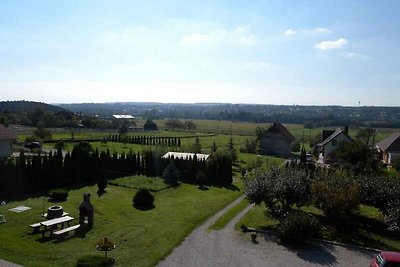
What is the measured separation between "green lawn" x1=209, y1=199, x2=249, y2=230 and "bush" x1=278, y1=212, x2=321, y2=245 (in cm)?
399

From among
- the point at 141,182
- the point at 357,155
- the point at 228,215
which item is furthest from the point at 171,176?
the point at 357,155

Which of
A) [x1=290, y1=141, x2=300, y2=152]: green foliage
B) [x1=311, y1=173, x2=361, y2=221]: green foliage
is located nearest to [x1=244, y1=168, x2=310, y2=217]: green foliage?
[x1=311, y1=173, x2=361, y2=221]: green foliage

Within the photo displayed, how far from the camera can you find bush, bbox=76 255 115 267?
15.8m

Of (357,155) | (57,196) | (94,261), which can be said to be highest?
(357,155)

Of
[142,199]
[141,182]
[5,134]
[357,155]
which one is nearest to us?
[142,199]

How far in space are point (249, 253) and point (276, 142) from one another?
51658 mm

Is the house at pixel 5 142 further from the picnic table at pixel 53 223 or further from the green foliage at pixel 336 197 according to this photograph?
the green foliage at pixel 336 197

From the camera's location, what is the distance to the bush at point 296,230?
67.0 ft

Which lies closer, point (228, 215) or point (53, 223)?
point (53, 223)

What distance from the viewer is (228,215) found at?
26.0 m

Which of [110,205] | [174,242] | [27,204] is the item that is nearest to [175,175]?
[110,205]

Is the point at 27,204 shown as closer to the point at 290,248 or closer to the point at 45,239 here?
the point at 45,239

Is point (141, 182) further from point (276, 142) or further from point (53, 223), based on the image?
point (276, 142)

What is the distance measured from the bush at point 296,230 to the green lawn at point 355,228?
1.53m
